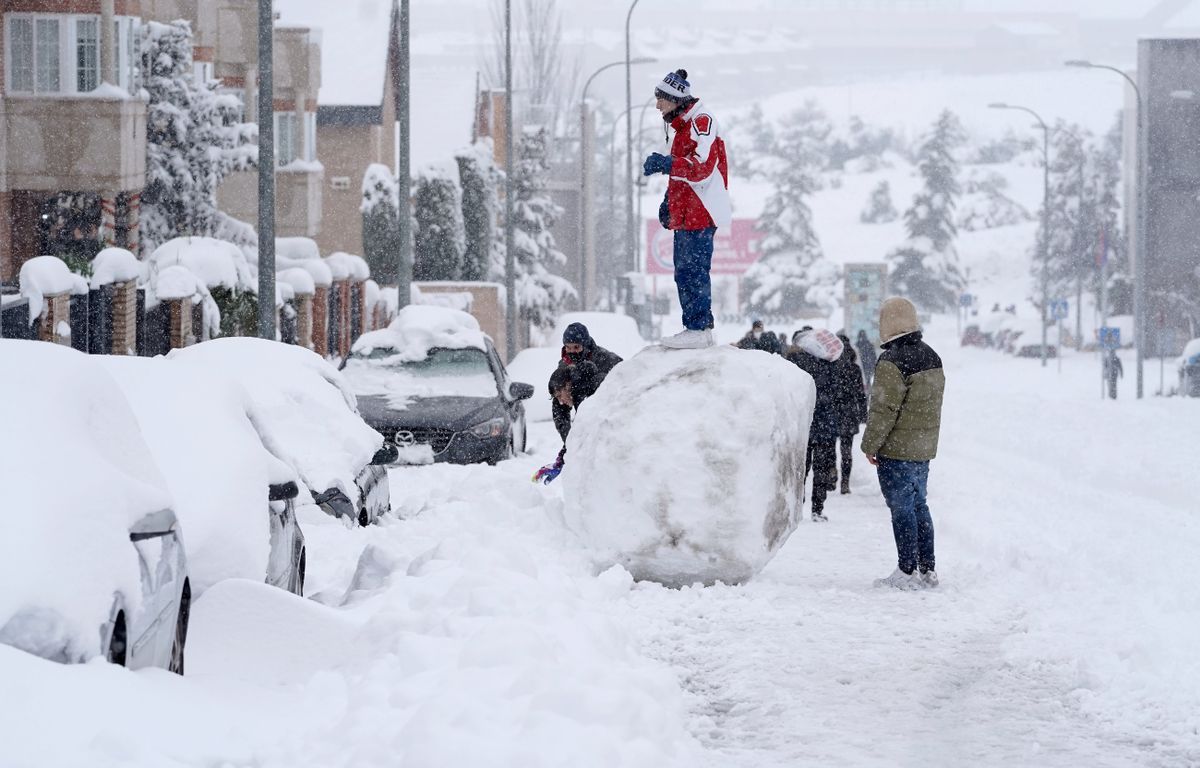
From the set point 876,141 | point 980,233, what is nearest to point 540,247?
point 980,233

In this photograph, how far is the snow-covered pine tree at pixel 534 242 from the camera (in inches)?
2111

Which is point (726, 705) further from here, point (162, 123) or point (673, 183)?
point (162, 123)

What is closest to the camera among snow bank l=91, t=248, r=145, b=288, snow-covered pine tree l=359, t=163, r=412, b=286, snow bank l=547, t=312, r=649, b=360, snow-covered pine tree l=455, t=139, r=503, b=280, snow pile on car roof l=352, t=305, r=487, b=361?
snow pile on car roof l=352, t=305, r=487, b=361

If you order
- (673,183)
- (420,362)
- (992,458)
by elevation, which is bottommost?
(992,458)

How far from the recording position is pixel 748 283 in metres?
115

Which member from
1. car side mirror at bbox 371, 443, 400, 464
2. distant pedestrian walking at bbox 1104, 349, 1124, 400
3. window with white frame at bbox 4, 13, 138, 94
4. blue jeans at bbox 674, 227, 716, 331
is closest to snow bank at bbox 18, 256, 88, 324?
car side mirror at bbox 371, 443, 400, 464

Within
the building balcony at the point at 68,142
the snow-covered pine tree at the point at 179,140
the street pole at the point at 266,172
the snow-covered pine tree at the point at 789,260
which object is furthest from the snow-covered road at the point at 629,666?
the snow-covered pine tree at the point at 789,260

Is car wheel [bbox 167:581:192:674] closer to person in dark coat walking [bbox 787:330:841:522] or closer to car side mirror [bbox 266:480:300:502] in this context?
car side mirror [bbox 266:480:300:502]

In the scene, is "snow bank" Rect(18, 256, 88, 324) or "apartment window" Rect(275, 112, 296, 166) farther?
"apartment window" Rect(275, 112, 296, 166)

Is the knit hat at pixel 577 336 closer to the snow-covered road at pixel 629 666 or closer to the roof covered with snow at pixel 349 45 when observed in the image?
the snow-covered road at pixel 629 666

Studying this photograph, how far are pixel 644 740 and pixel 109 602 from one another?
1.95 meters

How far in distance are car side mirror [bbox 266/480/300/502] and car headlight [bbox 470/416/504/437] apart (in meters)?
10.1

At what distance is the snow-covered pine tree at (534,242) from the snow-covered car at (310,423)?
3927 cm

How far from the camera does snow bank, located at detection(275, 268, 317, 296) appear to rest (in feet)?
103
